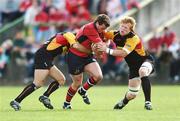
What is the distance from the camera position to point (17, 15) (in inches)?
1171

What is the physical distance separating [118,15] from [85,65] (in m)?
13.6

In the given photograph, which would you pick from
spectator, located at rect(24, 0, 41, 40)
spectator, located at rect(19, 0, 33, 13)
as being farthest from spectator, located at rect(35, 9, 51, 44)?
spectator, located at rect(19, 0, 33, 13)

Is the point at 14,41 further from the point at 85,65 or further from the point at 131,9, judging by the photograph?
the point at 85,65

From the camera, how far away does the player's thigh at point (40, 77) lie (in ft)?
50.8

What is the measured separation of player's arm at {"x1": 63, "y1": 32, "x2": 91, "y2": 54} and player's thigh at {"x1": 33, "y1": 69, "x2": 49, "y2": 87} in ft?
2.65

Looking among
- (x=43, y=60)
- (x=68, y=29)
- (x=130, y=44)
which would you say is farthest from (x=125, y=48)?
(x=68, y=29)

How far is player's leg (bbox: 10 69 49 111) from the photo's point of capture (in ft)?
50.4

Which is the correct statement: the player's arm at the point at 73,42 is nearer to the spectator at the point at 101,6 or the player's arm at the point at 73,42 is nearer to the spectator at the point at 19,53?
the spectator at the point at 19,53

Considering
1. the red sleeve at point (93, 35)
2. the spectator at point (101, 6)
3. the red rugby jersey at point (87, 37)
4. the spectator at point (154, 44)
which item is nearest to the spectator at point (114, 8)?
the spectator at point (101, 6)

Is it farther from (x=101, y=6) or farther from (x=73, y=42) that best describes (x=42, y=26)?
(x=73, y=42)

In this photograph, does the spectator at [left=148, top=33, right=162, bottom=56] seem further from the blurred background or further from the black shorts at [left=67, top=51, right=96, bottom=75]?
the black shorts at [left=67, top=51, right=96, bottom=75]

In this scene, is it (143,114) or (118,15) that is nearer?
(143,114)

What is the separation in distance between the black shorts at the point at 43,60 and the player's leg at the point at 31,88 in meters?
0.10

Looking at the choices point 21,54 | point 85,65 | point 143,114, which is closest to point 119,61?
point 21,54
